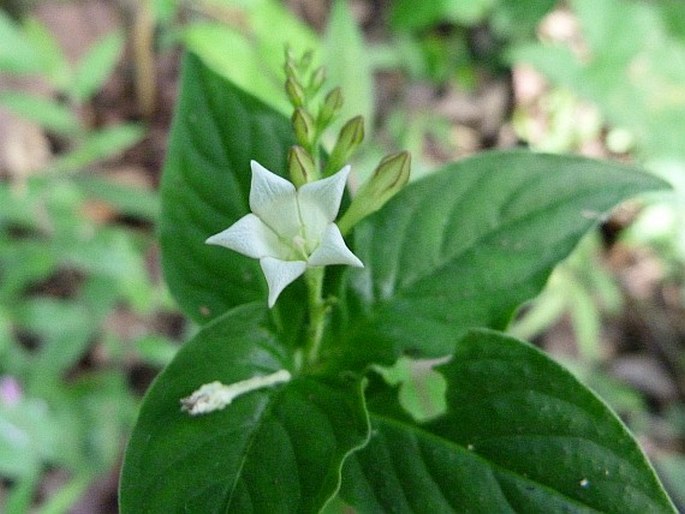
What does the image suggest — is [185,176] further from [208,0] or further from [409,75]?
[409,75]

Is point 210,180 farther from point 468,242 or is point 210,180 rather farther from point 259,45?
point 259,45

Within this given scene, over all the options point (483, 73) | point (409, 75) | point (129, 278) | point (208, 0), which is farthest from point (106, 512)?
point (483, 73)

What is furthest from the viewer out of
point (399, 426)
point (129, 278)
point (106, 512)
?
point (106, 512)

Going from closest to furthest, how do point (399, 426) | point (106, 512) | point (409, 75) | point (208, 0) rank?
point (399, 426) → point (106, 512) → point (208, 0) → point (409, 75)

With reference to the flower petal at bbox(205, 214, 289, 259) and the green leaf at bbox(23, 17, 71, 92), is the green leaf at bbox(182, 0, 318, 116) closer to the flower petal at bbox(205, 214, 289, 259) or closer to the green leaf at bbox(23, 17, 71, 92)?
the green leaf at bbox(23, 17, 71, 92)

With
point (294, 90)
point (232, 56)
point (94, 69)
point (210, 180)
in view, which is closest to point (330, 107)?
point (294, 90)

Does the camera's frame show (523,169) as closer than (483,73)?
Yes
